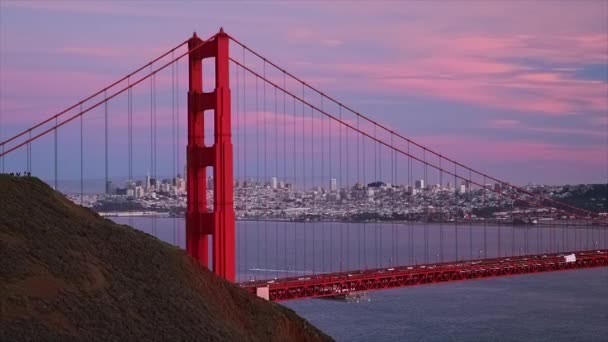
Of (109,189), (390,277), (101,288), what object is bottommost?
(390,277)

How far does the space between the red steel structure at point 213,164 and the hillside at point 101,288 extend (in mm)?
4558

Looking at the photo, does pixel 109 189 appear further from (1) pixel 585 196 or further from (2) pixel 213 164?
(1) pixel 585 196

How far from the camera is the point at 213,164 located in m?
24.0

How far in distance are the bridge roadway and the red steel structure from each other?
1.24 meters

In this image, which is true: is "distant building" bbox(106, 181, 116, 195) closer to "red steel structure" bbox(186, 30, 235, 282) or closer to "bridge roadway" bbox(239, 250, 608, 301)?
"red steel structure" bbox(186, 30, 235, 282)

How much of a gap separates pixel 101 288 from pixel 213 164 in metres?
9.04

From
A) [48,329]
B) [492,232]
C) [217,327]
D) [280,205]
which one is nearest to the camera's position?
[48,329]

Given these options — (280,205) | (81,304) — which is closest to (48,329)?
(81,304)

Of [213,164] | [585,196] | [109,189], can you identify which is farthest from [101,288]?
[585,196]

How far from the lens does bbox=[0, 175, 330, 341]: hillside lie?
13.6 m

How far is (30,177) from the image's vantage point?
747 inches

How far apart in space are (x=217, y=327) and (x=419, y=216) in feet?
312

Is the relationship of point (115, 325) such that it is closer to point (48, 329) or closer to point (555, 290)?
point (48, 329)

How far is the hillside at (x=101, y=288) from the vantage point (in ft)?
44.7
